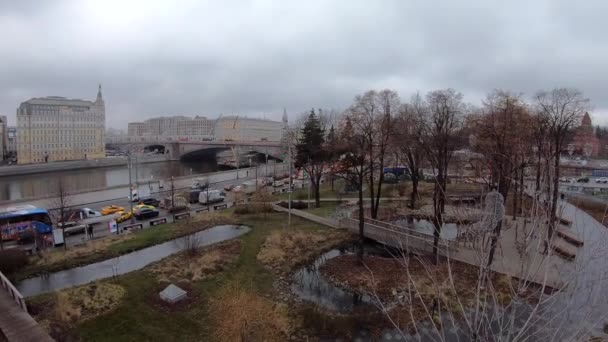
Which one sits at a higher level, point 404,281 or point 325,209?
point 325,209

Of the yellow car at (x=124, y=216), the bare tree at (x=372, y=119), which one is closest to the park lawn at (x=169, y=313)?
the bare tree at (x=372, y=119)

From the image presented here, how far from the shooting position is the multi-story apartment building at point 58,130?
68.8m

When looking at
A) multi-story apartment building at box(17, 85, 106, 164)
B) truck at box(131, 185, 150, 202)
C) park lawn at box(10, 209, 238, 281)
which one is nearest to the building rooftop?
multi-story apartment building at box(17, 85, 106, 164)

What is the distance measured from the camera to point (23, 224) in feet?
62.0

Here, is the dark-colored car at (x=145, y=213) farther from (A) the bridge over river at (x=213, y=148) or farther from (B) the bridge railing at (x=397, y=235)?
(A) the bridge over river at (x=213, y=148)

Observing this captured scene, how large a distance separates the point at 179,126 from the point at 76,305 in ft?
544

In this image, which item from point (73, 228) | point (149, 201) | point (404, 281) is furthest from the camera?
point (149, 201)

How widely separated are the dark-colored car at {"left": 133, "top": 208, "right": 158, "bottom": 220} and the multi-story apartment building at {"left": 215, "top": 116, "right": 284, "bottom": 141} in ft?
312

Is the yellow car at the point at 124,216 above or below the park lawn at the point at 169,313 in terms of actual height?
above

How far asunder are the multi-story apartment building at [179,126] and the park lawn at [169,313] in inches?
5680

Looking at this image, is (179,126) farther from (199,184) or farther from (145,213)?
(145,213)

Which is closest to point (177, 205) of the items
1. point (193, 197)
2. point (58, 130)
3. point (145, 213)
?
point (145, 213)

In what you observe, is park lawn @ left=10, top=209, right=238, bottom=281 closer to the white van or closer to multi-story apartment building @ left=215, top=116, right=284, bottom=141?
the white van

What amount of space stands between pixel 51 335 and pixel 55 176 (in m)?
57.8
